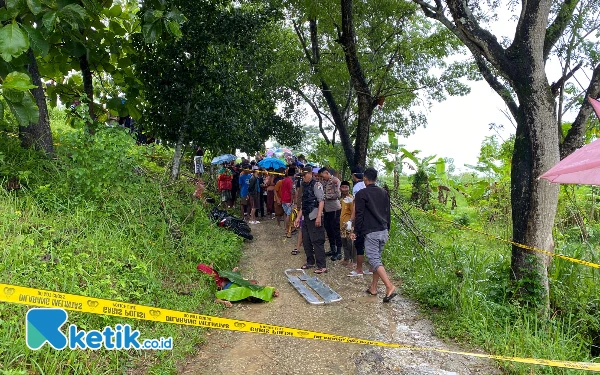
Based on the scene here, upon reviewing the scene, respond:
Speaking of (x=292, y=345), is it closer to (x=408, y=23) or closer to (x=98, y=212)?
(x=98, y=212)

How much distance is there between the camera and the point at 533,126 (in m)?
4.97

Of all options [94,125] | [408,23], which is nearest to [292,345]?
[94,125]

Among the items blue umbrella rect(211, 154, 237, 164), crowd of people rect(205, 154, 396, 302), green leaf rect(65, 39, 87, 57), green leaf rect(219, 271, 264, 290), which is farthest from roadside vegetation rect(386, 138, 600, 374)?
green leaf rect(65, 39, 87, 57)

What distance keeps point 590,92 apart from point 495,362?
11.7 feet

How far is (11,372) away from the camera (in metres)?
2.74

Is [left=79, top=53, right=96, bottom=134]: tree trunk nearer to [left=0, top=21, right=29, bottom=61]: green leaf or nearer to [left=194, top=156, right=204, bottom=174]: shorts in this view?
[left=0, top=21, right=29, bottom=61]: green leaf

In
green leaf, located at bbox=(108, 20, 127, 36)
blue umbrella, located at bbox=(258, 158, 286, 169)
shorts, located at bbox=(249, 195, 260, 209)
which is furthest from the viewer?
shorts, located at bbox=(249, 195, 260, 209)

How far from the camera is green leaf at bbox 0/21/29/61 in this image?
4129mm

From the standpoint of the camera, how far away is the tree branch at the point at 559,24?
5180 millimetres

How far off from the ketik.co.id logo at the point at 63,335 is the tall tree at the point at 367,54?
7585 millimetres

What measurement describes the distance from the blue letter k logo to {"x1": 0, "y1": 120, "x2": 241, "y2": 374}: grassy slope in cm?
5

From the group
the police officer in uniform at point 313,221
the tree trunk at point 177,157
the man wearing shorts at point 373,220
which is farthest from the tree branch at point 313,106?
the man wearing shorts at point 373,220

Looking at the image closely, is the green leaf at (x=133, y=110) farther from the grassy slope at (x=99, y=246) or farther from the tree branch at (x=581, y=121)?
the tree branch at (x=581, y=121)

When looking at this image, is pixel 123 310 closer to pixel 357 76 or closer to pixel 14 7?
pixel 14 7
